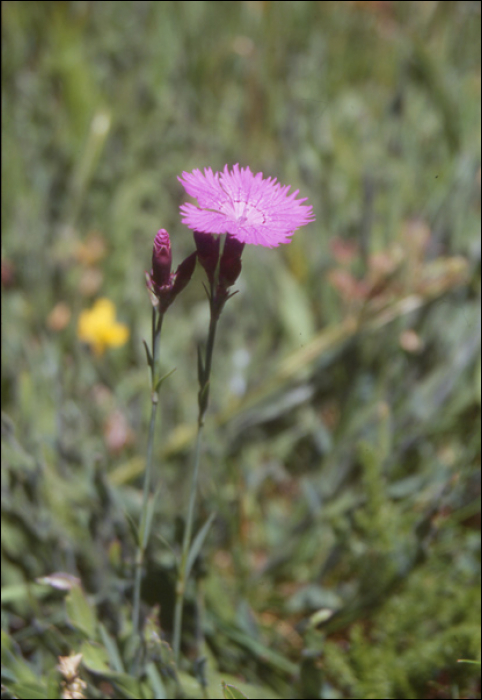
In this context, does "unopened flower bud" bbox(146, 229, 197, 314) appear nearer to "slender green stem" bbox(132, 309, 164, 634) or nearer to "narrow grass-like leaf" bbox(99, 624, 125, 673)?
"slender green stem" bbox(132, 309, 164, 634)

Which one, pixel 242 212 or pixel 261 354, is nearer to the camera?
pixel 242 212

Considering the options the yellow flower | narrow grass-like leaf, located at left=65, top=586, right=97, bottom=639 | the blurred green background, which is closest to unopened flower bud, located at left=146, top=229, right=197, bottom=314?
the blurred green background

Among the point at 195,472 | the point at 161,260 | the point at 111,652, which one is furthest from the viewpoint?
the point at 111,652

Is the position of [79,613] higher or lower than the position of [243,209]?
lower

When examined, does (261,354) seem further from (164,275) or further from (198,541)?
(164,275)

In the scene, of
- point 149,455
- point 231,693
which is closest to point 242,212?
point 149,455

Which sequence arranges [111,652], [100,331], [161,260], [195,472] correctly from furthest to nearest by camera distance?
1. [100,331]
2. [111,652]
3. [195,472]
4. [161,260]

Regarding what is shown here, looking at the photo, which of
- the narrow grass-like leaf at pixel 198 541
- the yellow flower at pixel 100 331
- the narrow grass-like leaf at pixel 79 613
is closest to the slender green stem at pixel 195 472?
the narrow grass-like leaf at pixel 198 541
